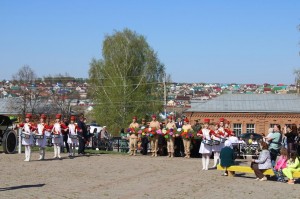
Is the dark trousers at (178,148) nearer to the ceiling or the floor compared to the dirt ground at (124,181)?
nearer to the ceiling

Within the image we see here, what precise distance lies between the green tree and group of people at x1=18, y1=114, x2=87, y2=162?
3873 centimetres

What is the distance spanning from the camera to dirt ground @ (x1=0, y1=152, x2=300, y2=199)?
15.3 meters

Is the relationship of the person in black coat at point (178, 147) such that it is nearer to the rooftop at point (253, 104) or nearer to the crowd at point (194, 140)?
the crowd at point (194, 140)

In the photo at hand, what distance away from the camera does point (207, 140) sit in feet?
73.7

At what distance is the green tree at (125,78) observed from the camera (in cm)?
6788

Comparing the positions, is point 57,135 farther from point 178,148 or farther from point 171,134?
point 178,148

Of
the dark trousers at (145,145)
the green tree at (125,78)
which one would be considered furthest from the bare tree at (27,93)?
the dark trousers at (145,145)

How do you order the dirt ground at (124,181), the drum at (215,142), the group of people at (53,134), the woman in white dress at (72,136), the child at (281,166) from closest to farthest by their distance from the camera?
the dirt ground at (124,181) < the child at (281,166) < the drum at (215,142) < the group of people at (53,134) < the woman in white dress at (72,136)

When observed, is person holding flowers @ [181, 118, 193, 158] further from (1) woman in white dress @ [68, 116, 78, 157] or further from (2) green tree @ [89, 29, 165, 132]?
(2) green tree @ [89, 29, 165, 132]

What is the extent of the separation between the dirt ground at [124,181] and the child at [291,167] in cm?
49

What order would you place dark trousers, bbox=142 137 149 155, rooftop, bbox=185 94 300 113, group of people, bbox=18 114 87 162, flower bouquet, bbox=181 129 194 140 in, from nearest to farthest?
1. group of people, bbox=18 114 87 162
2. flower bouquet, bbox=181 129 194 140
3. dark trousers, bbox=142 137 149 155
4. rooftop, bbox=185 94 300 113

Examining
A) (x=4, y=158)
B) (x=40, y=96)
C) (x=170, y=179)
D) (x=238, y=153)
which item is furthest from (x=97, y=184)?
(x=40, y=96)

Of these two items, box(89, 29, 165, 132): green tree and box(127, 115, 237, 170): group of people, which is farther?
box(89, 29, 165, 132): green tree

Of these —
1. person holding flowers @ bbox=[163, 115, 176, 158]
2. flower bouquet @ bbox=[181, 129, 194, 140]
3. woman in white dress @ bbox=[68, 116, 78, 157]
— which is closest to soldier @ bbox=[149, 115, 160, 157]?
person holding flowers @ bbox=[163, 115, 176, 158]
